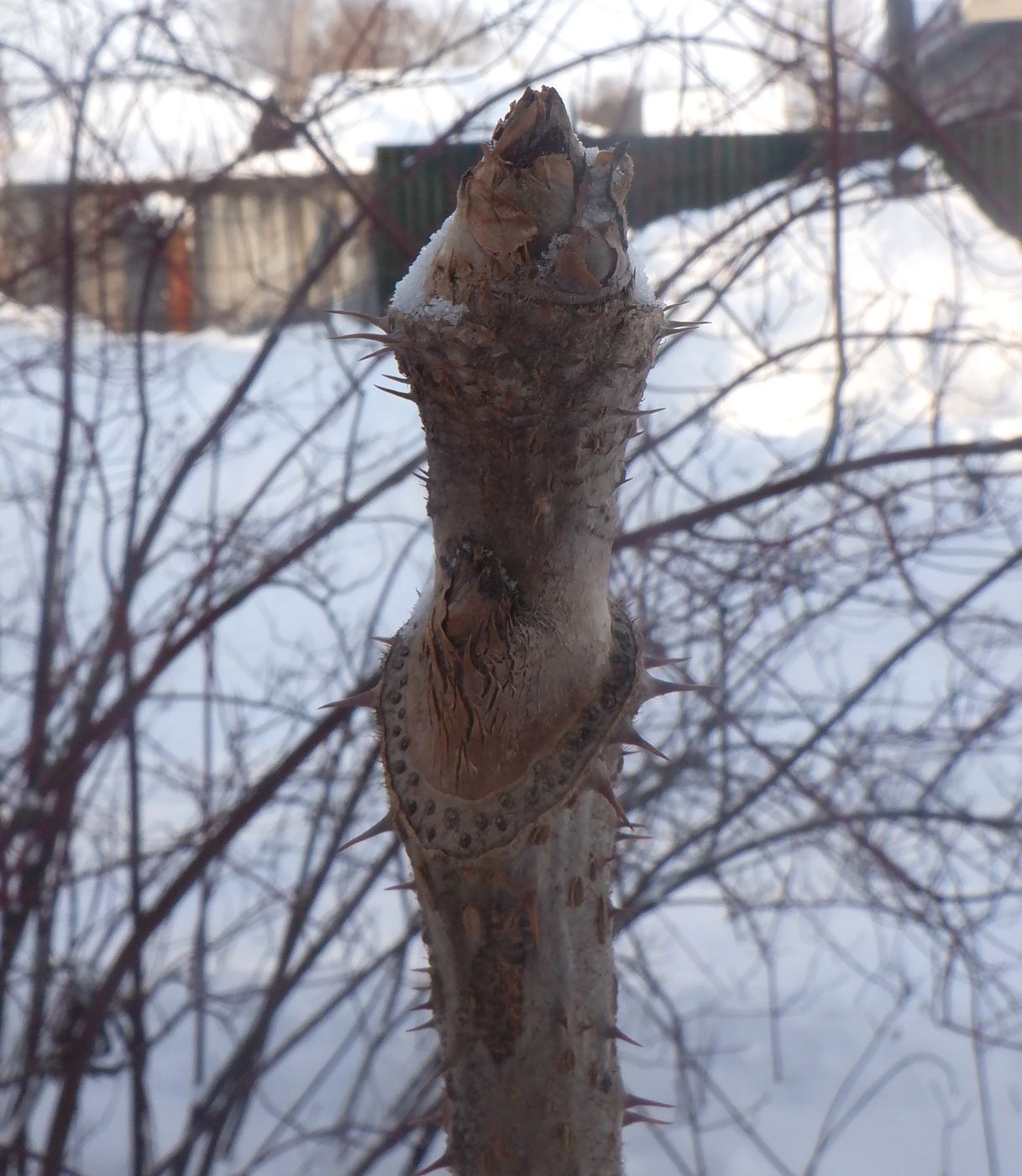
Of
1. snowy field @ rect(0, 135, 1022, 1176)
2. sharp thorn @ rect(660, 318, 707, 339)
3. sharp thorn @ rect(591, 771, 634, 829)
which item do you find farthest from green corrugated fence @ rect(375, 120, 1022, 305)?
sharp thorn @ rect(591, 771, 634, 829)

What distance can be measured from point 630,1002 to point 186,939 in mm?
917

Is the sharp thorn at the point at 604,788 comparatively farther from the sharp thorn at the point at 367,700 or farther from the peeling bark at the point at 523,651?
the sharp thorn at the point at 367,700

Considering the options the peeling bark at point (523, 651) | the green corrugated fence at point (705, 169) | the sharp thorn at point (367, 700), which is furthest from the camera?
the green corrugated fence at point (705, 169)

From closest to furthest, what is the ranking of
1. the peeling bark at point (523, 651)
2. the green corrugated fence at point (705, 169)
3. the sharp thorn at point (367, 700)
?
the peeling bark at point (523, 651), the sharp thorn at point (367, 700), the green corrugated fence at point (705, 169)

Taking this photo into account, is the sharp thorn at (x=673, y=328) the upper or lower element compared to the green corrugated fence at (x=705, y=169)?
lower

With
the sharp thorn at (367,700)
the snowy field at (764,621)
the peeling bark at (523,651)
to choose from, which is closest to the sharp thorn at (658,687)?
the peeling bark at (523,651)

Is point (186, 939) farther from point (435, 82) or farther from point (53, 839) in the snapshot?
point (435, 82)

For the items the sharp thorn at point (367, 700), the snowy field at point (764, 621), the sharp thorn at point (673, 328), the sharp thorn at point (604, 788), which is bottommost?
the sharp thorn at point (604, 788)

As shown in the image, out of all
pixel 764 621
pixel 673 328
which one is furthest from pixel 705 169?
pixel 673 328

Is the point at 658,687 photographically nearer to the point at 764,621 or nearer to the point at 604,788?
Result: the point at 604,788

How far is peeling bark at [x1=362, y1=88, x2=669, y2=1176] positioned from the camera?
0.41 meters

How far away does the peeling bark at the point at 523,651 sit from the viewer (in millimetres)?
406

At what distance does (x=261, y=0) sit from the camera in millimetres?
2062

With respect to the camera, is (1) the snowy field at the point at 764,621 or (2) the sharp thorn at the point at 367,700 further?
(1) the snowy field at the point at 764,621
